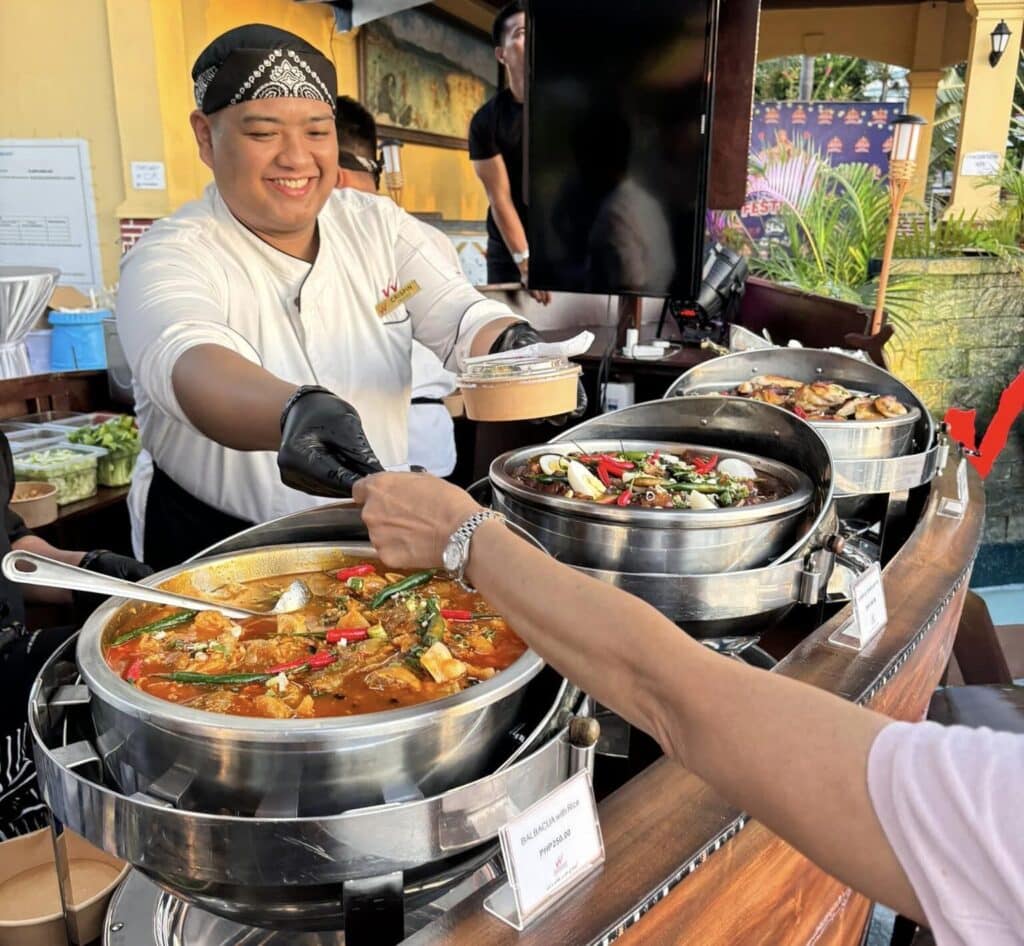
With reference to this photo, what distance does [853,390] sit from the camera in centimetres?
277

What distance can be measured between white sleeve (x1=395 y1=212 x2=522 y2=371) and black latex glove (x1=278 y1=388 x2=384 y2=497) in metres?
1.00

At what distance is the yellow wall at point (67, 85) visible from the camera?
7.20 m

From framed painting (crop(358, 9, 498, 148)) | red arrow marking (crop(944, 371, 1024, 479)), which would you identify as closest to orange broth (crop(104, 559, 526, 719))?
red arrow marking (crop(944, 371, 1024, 479))

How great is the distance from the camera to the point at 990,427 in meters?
4.64

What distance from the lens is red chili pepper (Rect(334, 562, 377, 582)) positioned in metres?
1.48

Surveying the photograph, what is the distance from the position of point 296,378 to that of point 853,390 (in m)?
1.73

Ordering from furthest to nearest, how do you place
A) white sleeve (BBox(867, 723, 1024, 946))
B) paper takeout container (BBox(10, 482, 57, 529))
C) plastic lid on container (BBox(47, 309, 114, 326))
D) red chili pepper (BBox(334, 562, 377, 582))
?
1. plastic lid on container (BBox(47, 309, 114, 326))
2. paper takeout container (BBox(10, 482, 57, 529))
3. red chili pepper (BBox(334, 562, 377, 582))
4. white sleeve (BBox(867, 723, 1024, 946))

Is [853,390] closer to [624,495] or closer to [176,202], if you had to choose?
[624,495]

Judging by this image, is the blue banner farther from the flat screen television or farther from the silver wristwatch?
the silver wristwatch

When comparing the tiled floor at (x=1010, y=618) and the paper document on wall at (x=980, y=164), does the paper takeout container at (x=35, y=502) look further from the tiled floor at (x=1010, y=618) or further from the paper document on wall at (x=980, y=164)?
the paper document on wall at (x=980, y=164)

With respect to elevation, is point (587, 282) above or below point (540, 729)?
above

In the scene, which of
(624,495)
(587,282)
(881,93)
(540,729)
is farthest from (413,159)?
(881,93)

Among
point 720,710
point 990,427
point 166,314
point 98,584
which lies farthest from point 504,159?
point 720,710

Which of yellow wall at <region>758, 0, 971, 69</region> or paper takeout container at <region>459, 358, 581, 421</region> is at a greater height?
yellow wall at <region>758, 0, 971, 69</region>
